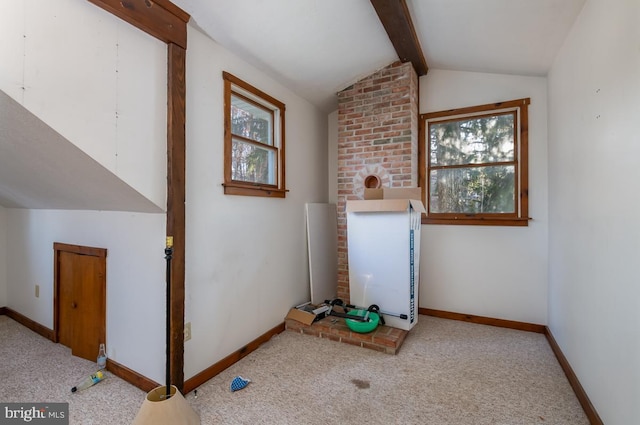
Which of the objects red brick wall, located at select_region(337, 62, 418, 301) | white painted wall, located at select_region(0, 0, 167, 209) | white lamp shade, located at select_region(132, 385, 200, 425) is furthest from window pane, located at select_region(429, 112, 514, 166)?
white lamp shade, located at select_region(132, 385, 200, 425)

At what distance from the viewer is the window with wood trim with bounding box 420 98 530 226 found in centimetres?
330

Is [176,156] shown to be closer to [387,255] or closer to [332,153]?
[387,255]

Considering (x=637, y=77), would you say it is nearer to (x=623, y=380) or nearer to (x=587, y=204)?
(x=587, y=204)

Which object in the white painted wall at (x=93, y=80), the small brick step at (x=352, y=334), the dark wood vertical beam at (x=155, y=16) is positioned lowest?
the small brick step at (x=352, y=334)

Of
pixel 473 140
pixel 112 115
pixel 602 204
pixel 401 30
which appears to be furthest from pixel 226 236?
pixel 473 140

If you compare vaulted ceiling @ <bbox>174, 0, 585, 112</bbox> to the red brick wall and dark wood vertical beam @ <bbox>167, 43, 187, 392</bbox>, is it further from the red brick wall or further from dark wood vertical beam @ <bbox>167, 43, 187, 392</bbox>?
dark wood vertical beam @ <bbox>167, 43, 187, 392</bbox>

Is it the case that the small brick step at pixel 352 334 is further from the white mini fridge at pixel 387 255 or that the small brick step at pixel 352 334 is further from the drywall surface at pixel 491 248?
the drywall surface at pixel 491 248

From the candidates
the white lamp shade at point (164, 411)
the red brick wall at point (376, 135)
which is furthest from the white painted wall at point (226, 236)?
the red brick wall at point (376, 135)

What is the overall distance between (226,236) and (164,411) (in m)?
1.25

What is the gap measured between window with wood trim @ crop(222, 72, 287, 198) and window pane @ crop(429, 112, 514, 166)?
1885mm

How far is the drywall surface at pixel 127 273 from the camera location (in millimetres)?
2123

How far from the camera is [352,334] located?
2.95m

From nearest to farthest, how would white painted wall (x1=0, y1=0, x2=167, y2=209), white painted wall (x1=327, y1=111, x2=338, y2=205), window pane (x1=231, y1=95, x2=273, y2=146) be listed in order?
white painted wall (x1=0, y1=0, x2=167, y2=209), window pane (x1=231, y1=95, x2=273, y2=146), white painted wall (x1=327, y1=111, x2=338, y2=205)

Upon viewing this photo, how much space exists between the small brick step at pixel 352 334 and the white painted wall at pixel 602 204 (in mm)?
1311
